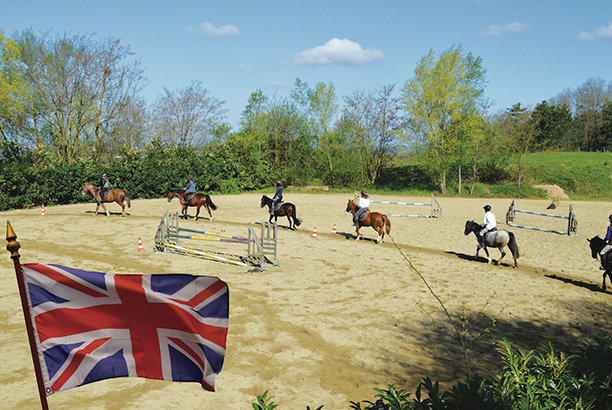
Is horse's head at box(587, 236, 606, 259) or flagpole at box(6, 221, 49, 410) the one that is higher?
flagpole at box(6, 221, 49, 410)

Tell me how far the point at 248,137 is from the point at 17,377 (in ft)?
122

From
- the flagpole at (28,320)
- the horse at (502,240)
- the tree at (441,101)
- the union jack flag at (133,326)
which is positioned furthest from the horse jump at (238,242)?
the tree at (441,101)

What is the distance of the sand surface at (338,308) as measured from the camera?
6.59 m

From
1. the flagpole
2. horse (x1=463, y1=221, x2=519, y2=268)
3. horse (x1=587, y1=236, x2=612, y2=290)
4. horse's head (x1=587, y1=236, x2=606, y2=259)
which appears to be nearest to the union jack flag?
the flagpole

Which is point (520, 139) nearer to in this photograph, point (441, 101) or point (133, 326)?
point (441, 101)

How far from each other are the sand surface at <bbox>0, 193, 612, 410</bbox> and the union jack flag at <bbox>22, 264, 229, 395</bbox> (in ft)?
Answer: 7.43

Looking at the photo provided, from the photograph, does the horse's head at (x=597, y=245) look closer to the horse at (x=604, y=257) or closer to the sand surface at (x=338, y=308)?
the horse at (x=604, y=257)

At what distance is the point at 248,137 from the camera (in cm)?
4266

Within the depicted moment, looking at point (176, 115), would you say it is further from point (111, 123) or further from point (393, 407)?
point (393, 407)

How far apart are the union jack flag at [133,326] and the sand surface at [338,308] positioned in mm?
2264

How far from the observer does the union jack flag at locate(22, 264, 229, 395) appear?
4090 millimetres

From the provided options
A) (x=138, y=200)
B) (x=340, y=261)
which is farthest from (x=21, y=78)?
(x=340, y=261)

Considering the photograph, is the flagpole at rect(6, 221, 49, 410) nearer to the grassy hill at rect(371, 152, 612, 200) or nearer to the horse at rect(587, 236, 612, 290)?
the horse at rect(587, 236, 612, 290)

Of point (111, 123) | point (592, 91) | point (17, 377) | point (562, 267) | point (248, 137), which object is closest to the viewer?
point (17, 377)
